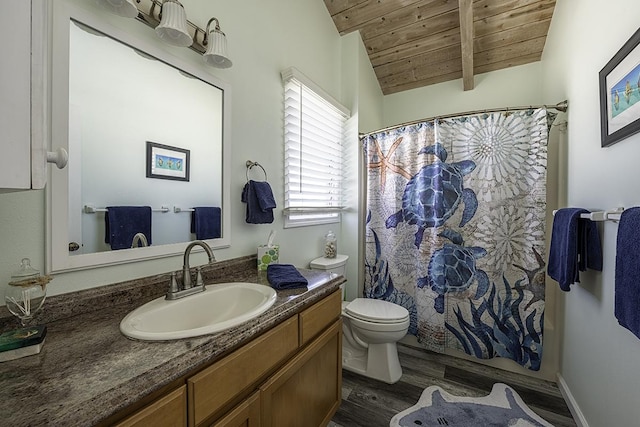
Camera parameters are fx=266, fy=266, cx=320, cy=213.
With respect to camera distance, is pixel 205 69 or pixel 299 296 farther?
pixel 205 69

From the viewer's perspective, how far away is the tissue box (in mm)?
1530

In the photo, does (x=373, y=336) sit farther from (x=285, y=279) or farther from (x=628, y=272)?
(x=628, y=272)

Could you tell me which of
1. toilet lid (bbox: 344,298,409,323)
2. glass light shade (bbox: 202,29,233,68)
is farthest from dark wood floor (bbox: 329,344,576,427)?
glass light shade (bbox: 202,29,233,68)

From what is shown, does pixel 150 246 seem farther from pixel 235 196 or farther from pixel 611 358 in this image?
pixel 611 358

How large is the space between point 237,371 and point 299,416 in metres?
0.55

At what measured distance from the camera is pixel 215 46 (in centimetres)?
124

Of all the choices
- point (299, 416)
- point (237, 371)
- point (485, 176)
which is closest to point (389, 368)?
point (299, 416)

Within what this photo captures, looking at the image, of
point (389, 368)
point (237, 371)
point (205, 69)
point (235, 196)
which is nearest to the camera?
point (237, 371)

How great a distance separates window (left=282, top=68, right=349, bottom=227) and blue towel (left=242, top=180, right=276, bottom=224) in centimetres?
33

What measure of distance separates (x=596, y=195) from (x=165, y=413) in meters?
2.03

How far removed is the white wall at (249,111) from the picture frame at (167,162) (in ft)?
0.89

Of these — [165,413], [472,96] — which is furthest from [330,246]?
[472,96]

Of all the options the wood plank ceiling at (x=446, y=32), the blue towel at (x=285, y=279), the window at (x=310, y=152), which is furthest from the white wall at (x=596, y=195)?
the window at (x=310, y=152)

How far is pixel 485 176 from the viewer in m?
2.00
